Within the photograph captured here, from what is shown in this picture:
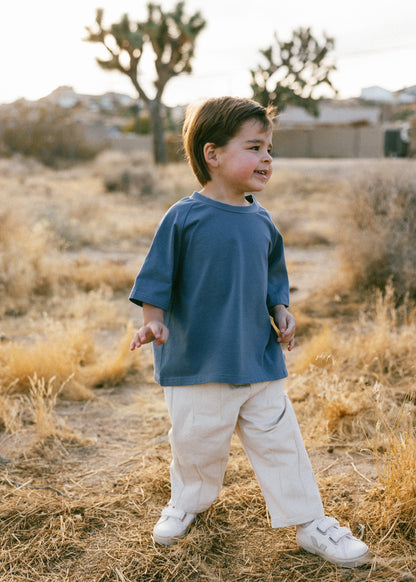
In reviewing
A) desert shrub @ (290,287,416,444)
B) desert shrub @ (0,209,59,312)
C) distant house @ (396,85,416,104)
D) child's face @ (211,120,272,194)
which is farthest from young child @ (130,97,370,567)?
distant house @ (396,85,416,104)

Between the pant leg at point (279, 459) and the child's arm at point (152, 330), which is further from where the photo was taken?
the pant leg at point (279, 459)

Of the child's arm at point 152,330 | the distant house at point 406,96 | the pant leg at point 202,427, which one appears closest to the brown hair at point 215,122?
the child's arm at point 152,330

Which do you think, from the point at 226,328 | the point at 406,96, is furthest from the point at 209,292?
the point at 406,96

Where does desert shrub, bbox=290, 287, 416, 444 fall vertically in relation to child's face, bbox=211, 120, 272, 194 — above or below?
below

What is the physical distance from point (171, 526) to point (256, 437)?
44 cm

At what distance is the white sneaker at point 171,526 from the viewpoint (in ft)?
6.84

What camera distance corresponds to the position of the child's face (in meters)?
1.98

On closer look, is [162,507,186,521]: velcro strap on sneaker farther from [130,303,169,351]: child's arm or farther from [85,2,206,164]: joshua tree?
[85,2,206,164]: joshua tree

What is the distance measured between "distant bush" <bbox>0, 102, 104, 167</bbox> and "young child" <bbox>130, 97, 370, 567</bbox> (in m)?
26.0

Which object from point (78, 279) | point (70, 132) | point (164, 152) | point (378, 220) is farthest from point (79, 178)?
point (378, 220)

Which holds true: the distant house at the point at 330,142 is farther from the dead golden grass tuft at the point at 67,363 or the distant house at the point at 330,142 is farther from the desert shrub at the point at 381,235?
the dead golden grass tuft at the point at 67,363

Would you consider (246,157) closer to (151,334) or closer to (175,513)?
(151,334)

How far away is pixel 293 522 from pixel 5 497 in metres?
1.15

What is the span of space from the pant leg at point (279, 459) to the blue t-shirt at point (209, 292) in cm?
11
